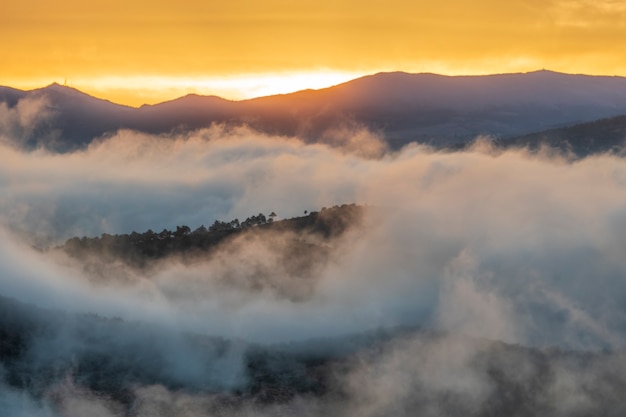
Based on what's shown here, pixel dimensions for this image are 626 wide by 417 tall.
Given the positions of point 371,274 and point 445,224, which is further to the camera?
point 445,224

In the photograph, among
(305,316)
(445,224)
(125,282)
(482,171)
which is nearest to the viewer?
(305,316)

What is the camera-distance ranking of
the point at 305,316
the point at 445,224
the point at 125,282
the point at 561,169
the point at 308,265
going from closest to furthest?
the point at 305,316, the point at 125,282, the point at 308,265, the point at 445,224, the point at 561,169

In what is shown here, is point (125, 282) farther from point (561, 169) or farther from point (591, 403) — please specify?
point (561, 169)

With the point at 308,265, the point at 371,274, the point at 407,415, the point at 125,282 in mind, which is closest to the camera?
the point at 407,415

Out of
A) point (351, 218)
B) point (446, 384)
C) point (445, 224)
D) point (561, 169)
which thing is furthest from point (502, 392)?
point (561, 169)

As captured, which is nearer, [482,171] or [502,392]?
[502,392]

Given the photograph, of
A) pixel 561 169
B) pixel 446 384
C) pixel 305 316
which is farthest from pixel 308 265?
pixel 561 169

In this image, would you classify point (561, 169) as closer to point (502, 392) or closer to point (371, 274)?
point (371, 274)

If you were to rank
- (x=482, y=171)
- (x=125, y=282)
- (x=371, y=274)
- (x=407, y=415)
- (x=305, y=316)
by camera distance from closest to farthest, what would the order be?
1. (x=407, y=415)
2. (x=305, y=316)
3. (x=125, y=282)
4. (x=371, y=274)
5. (x=482, y=171)

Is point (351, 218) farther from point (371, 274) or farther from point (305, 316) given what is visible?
point (305, 316)
